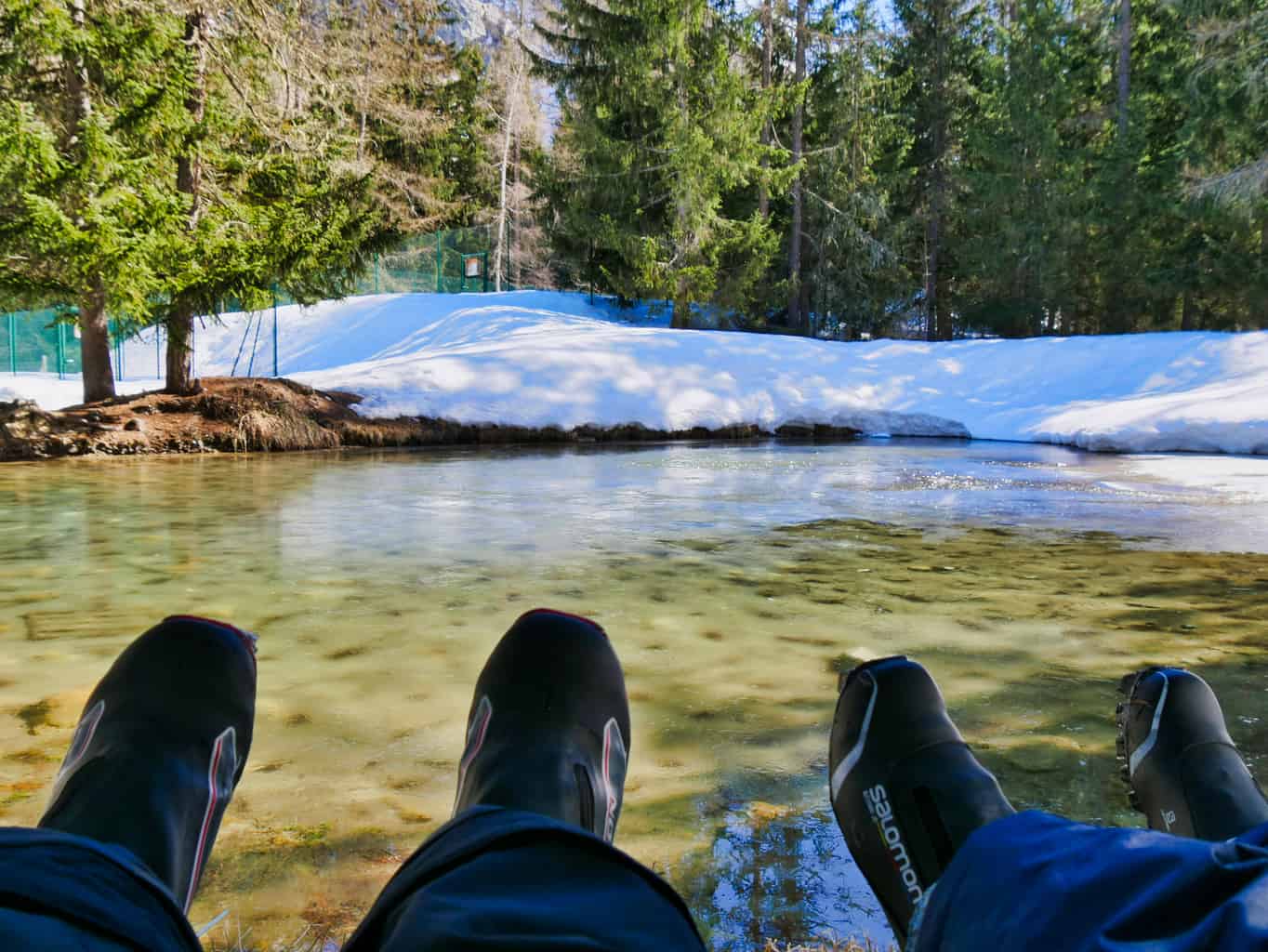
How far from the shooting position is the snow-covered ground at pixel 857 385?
10805 millimetres

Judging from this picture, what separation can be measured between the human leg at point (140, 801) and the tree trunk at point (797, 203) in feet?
64.0

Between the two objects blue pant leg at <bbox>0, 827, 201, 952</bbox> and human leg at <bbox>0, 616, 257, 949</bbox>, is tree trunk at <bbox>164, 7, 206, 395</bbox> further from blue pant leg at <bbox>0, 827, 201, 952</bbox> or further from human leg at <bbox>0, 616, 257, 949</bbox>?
blue pant leg at <bbox>0, 827, 201, 952</bbox>

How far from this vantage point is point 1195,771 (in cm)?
143

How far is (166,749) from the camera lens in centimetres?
135

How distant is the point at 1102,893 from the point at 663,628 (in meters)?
2.28

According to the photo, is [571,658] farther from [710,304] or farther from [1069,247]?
[1069,247]

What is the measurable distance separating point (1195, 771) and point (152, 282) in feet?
29.1

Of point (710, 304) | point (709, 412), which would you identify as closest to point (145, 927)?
point (709, 412)

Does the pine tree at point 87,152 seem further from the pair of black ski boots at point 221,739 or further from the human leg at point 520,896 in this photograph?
the human leg at point 520,896

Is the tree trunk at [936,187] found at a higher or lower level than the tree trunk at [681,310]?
higher

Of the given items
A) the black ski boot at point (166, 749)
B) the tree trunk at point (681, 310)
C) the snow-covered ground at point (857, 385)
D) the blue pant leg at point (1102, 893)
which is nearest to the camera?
the blue pant leg at point (1102, 893)

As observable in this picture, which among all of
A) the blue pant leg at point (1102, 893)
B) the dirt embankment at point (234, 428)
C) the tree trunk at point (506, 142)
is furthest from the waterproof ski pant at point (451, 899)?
the tree trunk at point (506, 142)

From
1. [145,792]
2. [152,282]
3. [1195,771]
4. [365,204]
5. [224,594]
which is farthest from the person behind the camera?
[365,204]

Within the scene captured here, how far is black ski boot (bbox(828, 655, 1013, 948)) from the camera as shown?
4.29 feet
